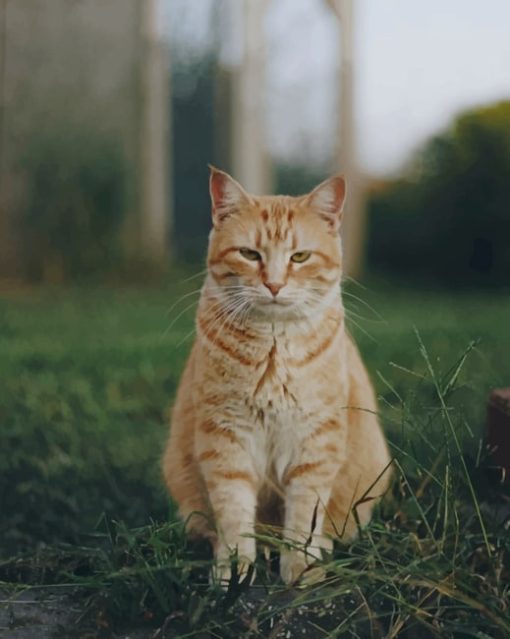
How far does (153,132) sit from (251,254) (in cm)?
661

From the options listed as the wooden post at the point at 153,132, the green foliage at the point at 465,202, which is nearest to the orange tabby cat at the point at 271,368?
the green foliage at the point at 465,202

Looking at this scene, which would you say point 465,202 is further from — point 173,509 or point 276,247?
point 276,247

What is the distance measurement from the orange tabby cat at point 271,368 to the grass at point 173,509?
4.0 inches

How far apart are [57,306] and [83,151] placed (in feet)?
6.49

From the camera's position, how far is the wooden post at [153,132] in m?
8.51

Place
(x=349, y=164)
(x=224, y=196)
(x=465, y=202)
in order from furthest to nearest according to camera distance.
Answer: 1. (x=349, y=164)
2. (x=465, y=202)
3. (x=224, y=196)

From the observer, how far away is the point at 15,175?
8297 mm

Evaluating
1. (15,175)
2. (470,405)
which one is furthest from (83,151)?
(470,405)

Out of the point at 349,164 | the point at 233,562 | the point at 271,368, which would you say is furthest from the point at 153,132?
the point at 233,562

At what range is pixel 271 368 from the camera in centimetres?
226

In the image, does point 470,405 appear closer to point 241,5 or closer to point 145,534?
point 145,534

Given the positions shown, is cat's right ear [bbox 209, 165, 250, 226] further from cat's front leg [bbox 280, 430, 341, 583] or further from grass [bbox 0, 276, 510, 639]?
cat's front leg [bbox 280, 430, 341, 583]

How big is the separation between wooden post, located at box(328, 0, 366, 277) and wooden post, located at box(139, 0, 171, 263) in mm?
1421

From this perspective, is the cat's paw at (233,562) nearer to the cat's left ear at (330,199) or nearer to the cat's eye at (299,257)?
the cat's eye at (299,257)
